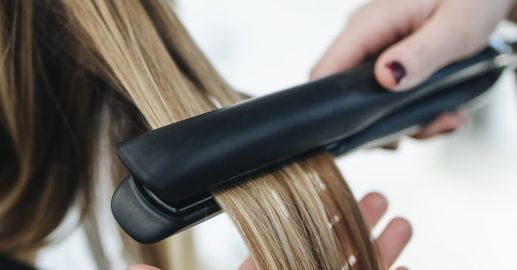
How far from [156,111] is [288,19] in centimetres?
100

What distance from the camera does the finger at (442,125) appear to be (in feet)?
2.32

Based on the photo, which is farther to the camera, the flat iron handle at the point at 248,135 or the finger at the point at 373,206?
the finger at the point at 373,206

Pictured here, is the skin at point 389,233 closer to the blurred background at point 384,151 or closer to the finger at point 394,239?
the finger at point 394,239

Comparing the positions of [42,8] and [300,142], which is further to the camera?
[42,8]

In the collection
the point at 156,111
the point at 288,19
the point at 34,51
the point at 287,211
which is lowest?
the point at 287,211

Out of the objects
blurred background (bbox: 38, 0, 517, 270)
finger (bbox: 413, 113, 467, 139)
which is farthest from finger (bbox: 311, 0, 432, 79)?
blurred background (bbox: 38, 0, 517, 270)

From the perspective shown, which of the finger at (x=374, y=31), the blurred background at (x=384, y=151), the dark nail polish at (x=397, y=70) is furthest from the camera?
the blurred background at (x=384, y=151)

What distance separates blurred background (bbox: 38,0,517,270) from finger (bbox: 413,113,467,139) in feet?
1.90

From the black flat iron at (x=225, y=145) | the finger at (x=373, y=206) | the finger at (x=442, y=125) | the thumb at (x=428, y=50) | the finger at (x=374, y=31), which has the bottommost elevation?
the finger at (x=373, y=206)

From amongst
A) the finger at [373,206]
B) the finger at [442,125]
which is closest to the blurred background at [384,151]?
the finger at [442,125]

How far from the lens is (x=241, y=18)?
144 cm

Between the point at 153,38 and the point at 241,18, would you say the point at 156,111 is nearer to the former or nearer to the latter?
the point at 153,38

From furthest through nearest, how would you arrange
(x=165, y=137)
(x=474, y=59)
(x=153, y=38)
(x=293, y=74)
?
(x=293, y=74), (x=474, y=59), (x=153, y=38), (x=165, y=137)

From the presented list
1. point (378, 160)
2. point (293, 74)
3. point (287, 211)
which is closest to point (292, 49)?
point (293, 74)
